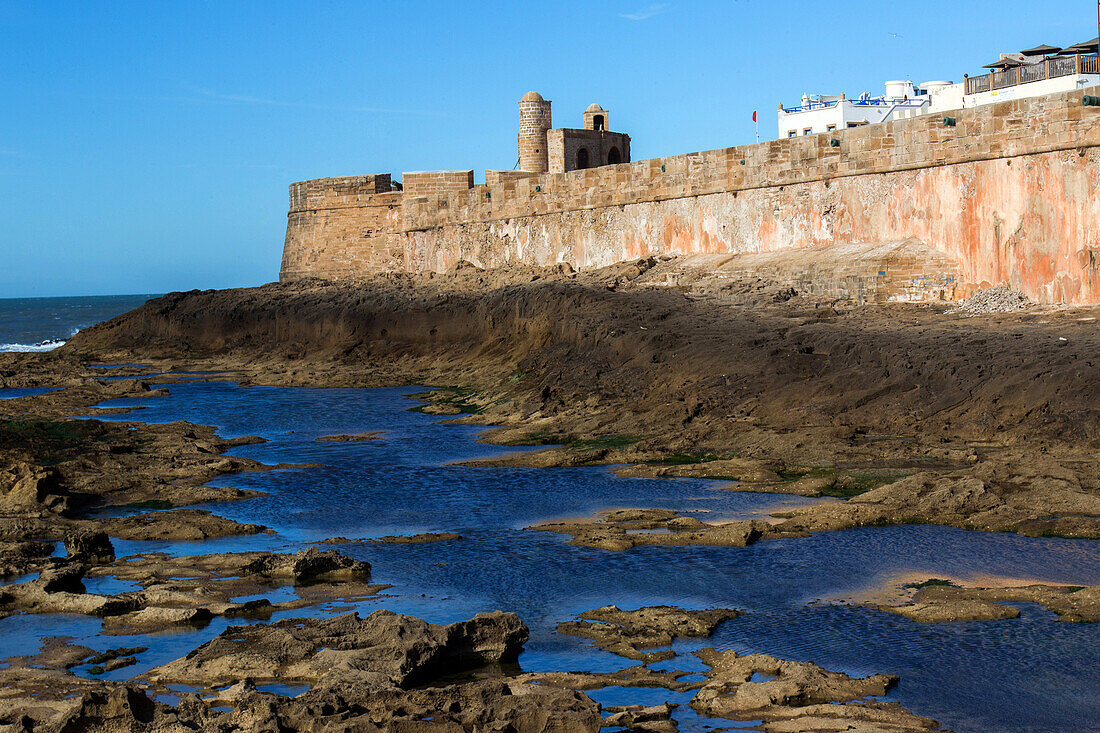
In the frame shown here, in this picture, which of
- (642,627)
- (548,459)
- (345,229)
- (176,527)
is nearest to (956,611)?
(642,627)

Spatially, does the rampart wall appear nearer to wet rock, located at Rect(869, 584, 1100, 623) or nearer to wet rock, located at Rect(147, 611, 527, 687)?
wet rock, located at Rect(147, 611, 527, 687)

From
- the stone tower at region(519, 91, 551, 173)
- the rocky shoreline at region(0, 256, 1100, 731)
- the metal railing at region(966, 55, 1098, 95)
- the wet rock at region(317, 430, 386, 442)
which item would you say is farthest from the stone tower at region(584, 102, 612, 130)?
the wet rock at region(317, 430, 386, 442)

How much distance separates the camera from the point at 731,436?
1184cm

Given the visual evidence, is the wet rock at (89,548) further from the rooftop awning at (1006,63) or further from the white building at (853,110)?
the white building at (853,110)

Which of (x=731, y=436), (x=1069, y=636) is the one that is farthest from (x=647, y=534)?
(x=731, y=436)

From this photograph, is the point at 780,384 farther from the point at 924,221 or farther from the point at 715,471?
the point at 924,221

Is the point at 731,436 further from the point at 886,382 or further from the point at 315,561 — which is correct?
the point at 315,561

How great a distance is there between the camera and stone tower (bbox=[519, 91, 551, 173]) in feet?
134

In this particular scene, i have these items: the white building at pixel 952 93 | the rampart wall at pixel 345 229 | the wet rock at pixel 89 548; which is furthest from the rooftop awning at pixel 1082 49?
the wet rock at pixel 89 548

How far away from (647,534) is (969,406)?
464 cm

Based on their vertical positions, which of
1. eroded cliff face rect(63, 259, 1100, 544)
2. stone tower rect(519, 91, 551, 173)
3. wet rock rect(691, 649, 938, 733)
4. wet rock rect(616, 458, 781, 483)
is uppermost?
stone tower rect(519, 91, 551, 173)

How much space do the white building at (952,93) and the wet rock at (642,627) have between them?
1626 centimetres

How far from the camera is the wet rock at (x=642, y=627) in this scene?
18.9ft

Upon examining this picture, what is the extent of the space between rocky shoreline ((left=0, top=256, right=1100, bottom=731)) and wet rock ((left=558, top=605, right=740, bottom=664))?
2 centimetres
